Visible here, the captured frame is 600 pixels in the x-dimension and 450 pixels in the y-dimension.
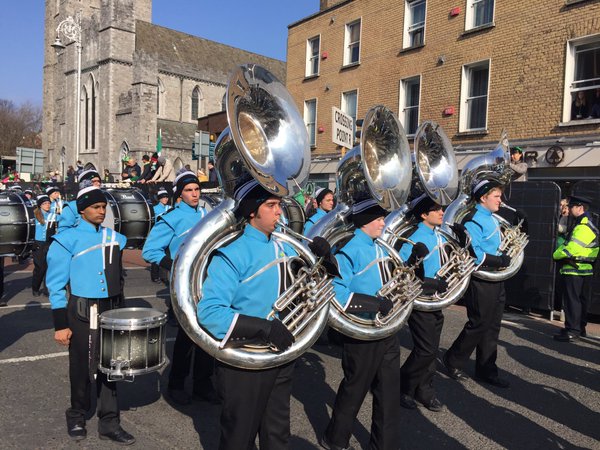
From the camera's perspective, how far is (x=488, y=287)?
5.04 metres

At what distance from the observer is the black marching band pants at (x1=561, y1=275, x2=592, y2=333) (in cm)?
686

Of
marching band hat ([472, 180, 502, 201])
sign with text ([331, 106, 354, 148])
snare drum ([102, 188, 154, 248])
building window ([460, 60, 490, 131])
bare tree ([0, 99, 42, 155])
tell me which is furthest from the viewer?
bare tree ([0, 99, 42, 155])

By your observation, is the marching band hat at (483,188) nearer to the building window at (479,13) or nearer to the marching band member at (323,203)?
the marching band member at (323,203)

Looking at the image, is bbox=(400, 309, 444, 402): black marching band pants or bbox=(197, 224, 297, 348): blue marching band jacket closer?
bbox=(197, 224, 297, 348): blue marching band jacket

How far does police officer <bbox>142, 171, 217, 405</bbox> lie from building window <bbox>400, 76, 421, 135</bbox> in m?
11.6

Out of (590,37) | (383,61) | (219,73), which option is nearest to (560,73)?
(590,37)

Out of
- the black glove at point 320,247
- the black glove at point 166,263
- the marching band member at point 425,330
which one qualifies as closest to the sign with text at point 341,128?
the marching band member at point 425,330

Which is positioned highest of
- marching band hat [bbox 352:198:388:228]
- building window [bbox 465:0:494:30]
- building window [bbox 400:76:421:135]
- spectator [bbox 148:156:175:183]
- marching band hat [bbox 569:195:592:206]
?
building window [bbox 465:0:494:30]

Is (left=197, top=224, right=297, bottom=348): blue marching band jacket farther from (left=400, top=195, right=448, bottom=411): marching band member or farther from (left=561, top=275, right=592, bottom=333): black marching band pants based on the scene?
Answer: (left=561, top=275, right=592, bottom=333): black marching band pants

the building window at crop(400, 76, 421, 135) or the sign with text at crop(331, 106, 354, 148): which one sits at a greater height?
the building window at crop(400, 76, 421, 135)

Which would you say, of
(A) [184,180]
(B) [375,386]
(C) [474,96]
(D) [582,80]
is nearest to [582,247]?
(B) [375,386]

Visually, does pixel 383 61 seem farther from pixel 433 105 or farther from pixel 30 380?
pixel 30 380

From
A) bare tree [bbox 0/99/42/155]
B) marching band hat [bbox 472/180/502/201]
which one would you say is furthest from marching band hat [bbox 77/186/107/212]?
bare tree [bbox 0/99/42/155]

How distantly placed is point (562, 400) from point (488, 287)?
1.16m
